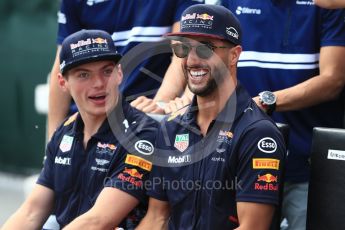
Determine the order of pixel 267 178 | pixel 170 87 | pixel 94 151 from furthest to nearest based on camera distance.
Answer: pixel 170 87, pixel 94 151, pixel 267 178

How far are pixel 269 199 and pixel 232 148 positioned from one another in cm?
28

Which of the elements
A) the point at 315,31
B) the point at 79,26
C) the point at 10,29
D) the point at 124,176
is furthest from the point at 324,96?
the point at 10,29

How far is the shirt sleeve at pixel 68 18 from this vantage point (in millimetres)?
5113

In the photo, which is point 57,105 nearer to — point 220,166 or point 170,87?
point 170,87

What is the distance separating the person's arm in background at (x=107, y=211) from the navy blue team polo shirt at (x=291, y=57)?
0.85m

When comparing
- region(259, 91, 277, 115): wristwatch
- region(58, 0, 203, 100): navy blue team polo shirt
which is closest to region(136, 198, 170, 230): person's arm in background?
region(259, 91, 277, 115): wristwatch

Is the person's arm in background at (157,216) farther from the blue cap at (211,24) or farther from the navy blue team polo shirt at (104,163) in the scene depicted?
the blue cap at (211,24)

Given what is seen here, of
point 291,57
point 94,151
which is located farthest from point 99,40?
point 291,57

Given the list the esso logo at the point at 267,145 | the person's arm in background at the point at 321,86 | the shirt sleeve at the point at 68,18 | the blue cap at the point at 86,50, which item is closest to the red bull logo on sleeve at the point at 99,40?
the blue cap at the point at 86,50

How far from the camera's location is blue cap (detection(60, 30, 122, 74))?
4184 millimetres

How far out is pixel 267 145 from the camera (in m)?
3.70

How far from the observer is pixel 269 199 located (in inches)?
144

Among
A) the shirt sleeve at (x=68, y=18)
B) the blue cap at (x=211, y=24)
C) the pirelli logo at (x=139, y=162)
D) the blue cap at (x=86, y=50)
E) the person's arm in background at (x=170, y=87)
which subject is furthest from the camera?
the shirt sleeve at (x=68, y=18)

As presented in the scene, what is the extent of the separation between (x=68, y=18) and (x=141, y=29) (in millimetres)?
521
